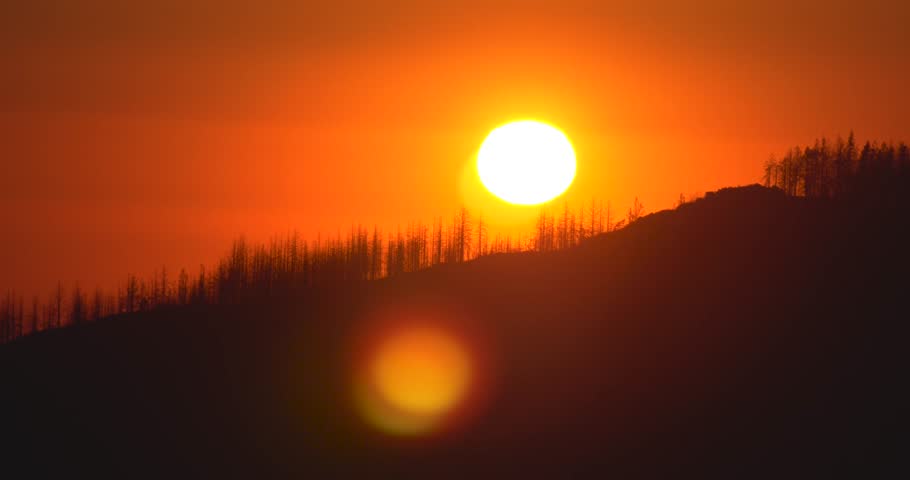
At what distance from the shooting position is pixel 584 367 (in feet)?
259

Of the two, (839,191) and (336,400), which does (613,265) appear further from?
(839,191)

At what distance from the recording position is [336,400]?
83.6m

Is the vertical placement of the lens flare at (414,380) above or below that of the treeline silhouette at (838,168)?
below

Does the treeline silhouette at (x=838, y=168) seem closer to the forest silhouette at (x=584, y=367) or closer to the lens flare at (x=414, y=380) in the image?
the forest silhouette at (x=584, y=367)

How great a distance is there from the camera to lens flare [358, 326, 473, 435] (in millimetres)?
81500

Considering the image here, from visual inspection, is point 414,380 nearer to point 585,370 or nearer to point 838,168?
point 585,370

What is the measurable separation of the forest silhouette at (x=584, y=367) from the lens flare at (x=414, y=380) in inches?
89.9

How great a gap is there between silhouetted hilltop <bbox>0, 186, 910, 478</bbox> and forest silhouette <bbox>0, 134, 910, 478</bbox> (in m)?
0.18

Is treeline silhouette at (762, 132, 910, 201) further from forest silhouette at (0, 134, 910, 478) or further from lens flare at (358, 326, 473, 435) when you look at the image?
lens flare at (358, 326, 473, 435)

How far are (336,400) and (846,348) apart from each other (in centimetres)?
4073

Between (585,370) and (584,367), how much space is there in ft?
1.22

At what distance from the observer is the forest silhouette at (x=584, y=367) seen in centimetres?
7000

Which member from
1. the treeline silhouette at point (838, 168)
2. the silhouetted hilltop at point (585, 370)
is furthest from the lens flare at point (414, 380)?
the treeline silhouette at point (838, 168)

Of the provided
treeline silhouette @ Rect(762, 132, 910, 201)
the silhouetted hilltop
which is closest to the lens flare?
the silhouetted hilltop
